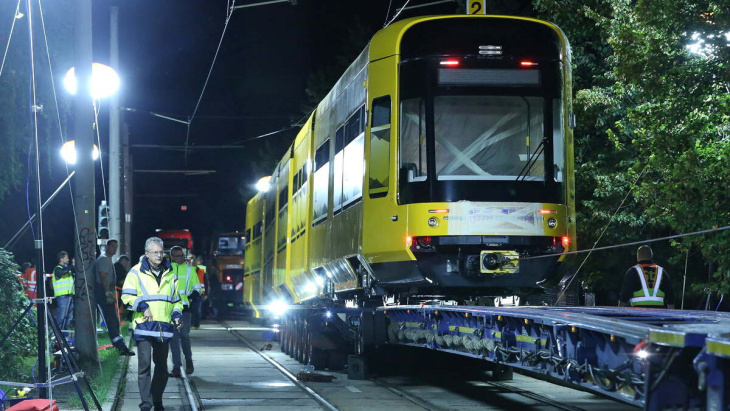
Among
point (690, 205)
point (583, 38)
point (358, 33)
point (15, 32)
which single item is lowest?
point (690, 205)

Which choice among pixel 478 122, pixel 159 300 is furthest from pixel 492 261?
pixel 159 300

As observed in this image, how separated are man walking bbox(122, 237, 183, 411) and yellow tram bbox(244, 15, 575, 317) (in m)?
2.53

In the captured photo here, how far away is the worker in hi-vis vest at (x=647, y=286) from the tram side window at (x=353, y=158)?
3.09m

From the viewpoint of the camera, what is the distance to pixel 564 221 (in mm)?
12570

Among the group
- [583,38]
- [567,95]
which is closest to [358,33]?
[583,38]

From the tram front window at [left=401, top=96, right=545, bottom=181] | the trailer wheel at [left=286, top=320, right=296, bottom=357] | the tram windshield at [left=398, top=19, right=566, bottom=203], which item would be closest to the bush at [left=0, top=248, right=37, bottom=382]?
the tram windshield at [left=398, top=19, right=566, bottom=203]

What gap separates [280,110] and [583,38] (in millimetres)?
30318

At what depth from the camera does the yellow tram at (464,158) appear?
12141mm

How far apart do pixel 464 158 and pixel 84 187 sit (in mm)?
6510

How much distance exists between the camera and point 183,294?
14.6 meters

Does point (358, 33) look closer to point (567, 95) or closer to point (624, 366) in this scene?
point (567, 95)

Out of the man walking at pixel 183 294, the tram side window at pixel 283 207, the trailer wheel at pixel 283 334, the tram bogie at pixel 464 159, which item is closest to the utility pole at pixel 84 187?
the man walking at pixel 183 294

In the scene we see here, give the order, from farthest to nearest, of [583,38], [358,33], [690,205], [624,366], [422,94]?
[358,33]
[583,38]
[690,205]
[422,94]
[624,366]

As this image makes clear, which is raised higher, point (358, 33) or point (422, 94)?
point (358, 33)
